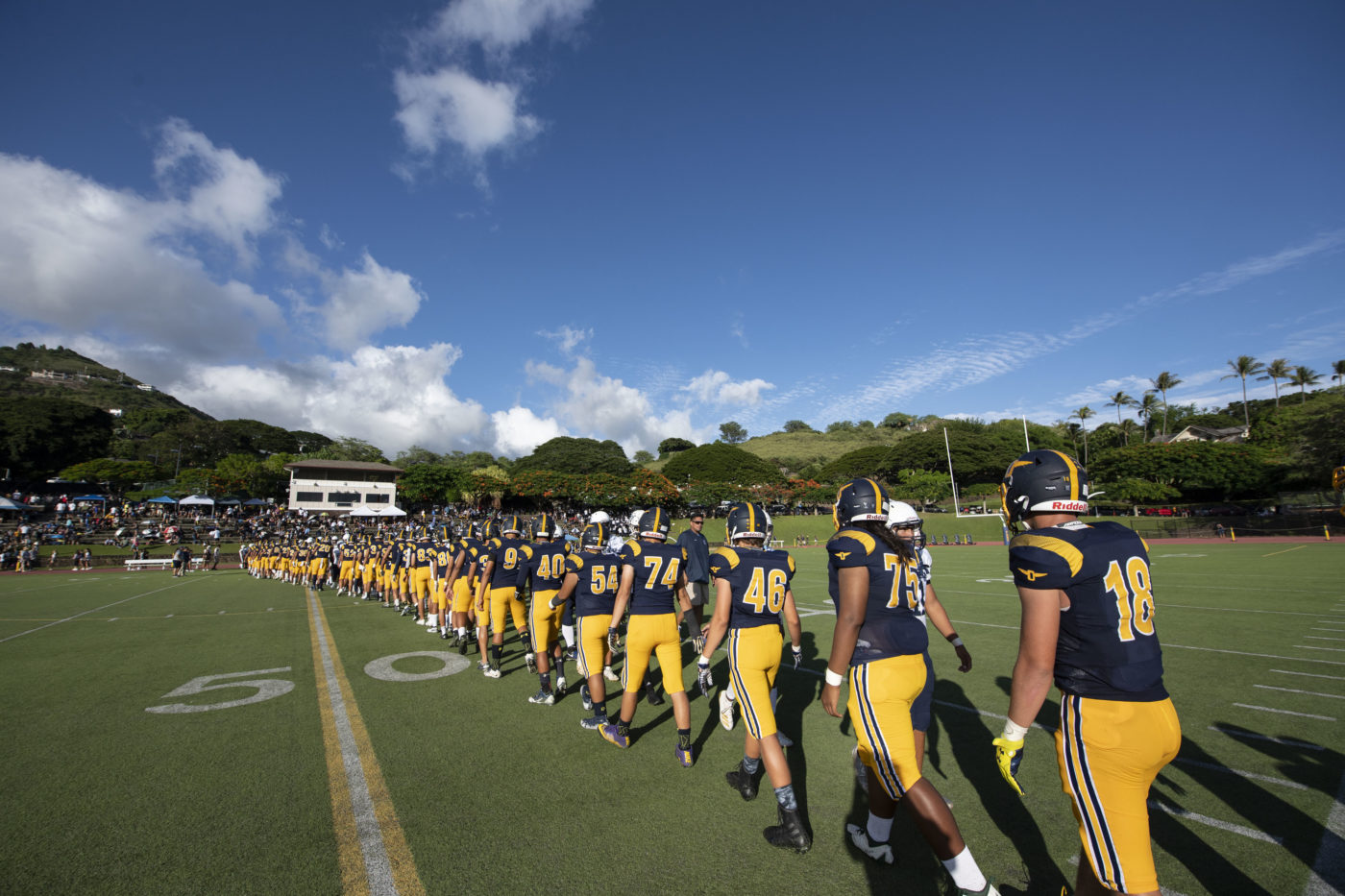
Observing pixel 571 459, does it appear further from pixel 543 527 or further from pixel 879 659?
pixel 879 659

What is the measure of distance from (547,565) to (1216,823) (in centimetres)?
670

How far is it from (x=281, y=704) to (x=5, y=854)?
319 cm

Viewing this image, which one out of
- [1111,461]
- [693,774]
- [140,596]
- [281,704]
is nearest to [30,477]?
[140,596]

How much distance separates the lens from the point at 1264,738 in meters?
5.41

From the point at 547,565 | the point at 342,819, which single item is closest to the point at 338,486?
the point at 547,565

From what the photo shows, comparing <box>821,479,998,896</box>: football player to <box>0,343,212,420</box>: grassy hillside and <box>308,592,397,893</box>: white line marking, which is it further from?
<box>0,343,212,420</box>: grassy hillside

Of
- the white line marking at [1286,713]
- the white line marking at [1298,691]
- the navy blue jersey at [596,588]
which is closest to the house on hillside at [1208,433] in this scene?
the white line marking at [1298,691]

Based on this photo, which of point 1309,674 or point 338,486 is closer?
point 1309,674

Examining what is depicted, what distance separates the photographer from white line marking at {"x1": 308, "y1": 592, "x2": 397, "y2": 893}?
11.5 feet

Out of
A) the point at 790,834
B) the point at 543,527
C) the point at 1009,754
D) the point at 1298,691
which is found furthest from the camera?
the point at 543,527

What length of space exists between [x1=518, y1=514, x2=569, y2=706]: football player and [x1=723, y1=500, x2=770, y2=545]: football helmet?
10.4ft

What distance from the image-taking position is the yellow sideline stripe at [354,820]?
3.46 meters

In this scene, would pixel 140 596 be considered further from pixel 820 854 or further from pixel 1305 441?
pixel 1305 441

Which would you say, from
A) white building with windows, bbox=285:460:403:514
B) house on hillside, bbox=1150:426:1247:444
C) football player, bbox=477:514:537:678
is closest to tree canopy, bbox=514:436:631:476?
white building with windows, bbox=285:460:403:514
